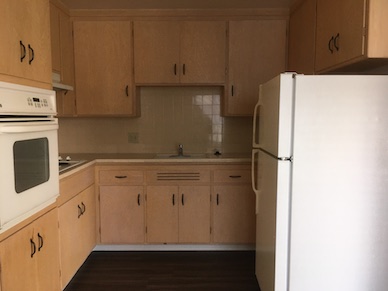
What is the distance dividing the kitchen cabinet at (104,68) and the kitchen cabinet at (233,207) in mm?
1161

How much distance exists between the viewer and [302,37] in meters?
2.71

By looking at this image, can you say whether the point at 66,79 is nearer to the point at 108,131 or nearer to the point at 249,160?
the point at 108,131

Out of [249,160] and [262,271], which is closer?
[262,271]

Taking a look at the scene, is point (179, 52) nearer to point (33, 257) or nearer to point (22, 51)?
point (22, 51)

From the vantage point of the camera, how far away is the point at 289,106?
65.5 inches

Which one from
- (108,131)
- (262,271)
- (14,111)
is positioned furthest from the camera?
(108,131)

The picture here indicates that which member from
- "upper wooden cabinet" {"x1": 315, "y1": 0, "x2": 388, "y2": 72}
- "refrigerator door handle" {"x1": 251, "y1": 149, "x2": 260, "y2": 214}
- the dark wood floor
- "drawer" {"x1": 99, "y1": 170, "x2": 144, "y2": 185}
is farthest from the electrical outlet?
"upper wooden cabinet" {"x1": 315, "y1": 0, "x2": 388, "y2": 72}

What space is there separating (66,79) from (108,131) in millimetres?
734

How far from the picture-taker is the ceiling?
9.36ft

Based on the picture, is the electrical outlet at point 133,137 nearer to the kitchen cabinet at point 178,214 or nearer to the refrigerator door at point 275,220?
the kitchen cabinet at point 178,214

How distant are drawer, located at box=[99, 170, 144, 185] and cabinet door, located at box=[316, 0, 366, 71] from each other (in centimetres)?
181

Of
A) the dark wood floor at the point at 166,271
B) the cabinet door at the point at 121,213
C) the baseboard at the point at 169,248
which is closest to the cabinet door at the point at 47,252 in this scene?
the dark wood floor at the point at 166,271

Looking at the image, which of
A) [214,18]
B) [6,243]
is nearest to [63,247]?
[6,243]

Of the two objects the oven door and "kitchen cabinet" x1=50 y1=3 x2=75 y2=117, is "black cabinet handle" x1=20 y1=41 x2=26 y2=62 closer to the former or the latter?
the oven door
